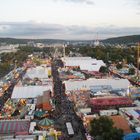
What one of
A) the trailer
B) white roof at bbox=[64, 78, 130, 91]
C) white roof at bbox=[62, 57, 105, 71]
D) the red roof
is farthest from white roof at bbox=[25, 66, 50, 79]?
the trailer

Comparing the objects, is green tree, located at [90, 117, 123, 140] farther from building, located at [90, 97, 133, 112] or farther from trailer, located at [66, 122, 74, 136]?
building, located at [90, 97, 133, 112]

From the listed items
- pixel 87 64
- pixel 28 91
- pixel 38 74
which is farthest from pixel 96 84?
pixel 87 64

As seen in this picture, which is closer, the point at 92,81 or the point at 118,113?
the point at 118,113

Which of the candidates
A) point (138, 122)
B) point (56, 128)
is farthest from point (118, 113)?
point (56, 128)

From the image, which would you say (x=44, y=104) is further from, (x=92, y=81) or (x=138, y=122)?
(x=92, y=81)

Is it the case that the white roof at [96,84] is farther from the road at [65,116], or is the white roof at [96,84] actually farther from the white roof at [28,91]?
the white roof at [28,91]
